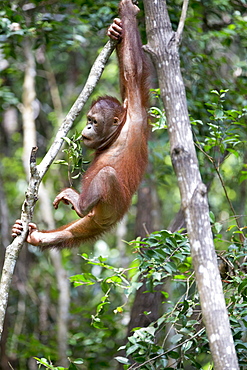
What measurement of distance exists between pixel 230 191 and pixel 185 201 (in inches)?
264

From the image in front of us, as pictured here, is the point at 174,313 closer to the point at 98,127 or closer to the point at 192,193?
the point at 192,193

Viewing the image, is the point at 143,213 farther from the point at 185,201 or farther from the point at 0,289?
the point at 185,201

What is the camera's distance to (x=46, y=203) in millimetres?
7426

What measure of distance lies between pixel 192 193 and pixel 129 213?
3974 millimetres

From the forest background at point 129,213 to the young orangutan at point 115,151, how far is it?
223 mm

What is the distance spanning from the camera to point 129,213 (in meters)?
6.28

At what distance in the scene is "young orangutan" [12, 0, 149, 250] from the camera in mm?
3836

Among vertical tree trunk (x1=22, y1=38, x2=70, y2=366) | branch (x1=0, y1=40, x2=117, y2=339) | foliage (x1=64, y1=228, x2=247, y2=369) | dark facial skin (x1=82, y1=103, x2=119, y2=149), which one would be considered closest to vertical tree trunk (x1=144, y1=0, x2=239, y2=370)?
branch (x1=0, y1=40, x2=117, y2=339)

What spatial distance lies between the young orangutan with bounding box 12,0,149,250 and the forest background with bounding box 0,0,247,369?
22 centimetres

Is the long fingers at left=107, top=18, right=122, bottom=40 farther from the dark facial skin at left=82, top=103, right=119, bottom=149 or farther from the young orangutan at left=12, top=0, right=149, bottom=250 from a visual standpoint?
the dark facial skin at left=82, top=103, right=119, bottom=149

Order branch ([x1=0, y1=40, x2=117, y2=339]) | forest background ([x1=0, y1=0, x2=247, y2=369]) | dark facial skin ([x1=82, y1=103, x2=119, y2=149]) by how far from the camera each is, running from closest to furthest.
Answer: branch ([x1=0, y1=40, x2=117, y2=339]), forest background ([x1=0, y1=0, x2=247, y2=369]), dark facial skin ([x1=82, y1=103, x2=119, y2=149])

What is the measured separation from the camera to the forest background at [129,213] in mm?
3500

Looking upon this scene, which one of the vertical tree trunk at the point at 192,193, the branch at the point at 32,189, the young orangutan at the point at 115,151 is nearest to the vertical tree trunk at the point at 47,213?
the young orangutan at the point at 115,151

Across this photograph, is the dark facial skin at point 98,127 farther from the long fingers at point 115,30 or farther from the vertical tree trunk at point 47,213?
the vertical tree trunk at point 47,213
